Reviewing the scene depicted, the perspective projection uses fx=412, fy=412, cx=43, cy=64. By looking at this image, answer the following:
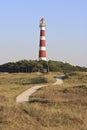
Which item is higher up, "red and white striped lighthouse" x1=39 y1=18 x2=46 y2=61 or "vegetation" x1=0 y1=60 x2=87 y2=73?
"red and white striped lighthouse" x1=39 y1=18 x2=46 y2=61

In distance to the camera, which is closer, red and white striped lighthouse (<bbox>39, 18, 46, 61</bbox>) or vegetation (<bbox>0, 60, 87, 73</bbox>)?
vegetation (<bbox>0, 60, 87, 73</bbox>)

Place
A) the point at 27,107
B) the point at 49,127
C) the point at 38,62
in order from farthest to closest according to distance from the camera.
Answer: the point at 38,62
the point at 27,107
the point at 49,127

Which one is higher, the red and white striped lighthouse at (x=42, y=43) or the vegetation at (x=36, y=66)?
the red and white striped lighthouse at (x=42, y=43)

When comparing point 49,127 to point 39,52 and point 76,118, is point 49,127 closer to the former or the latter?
point 76,118

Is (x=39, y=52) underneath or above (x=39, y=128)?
above

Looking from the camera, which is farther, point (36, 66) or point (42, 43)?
point (42, 43)

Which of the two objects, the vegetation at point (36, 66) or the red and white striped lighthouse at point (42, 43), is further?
the red and white striped lighthouse at point (42, 43)

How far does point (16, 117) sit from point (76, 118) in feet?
7.86

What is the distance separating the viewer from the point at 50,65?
77.1m

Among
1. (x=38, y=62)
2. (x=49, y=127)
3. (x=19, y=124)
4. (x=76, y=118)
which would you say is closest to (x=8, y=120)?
(x=19, y=124)

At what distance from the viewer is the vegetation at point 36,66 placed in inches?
2980

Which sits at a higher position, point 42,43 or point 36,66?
point 42,43

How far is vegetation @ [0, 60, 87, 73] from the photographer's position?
75688 millimetres

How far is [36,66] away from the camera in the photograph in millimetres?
75750
